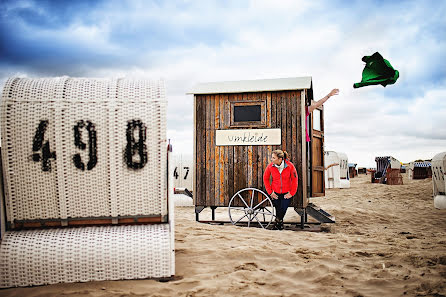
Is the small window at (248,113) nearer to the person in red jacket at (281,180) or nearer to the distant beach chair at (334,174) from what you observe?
the person in red jacket at (281,180)

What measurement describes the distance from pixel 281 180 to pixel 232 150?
64.8 inches

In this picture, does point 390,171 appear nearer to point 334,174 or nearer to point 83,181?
point 334,174

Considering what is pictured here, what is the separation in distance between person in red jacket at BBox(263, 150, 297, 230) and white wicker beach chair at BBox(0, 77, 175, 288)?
429 cm

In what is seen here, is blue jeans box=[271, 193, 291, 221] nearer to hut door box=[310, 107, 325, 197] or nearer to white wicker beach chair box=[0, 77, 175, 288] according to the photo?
hut door box=[310, 107, 325, 197]

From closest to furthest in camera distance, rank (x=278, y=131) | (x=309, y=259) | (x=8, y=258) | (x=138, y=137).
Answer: (x=8, y=258), (x=138, y=137), (x=309, y=259), (x=278, y=131)

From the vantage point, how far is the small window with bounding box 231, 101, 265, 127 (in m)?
8.41

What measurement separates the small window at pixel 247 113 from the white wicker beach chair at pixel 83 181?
5000 mm

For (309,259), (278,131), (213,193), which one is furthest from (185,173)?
(309,259)

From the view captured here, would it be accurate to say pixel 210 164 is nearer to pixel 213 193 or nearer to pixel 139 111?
pixel 213 193

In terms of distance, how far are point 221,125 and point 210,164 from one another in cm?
107

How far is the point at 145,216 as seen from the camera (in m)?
3.66

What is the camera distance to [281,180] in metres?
7.50

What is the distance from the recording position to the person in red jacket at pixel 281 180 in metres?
7.48

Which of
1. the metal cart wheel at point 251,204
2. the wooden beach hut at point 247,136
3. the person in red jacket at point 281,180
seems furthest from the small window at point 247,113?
the metal cart wheel at point 251,204
